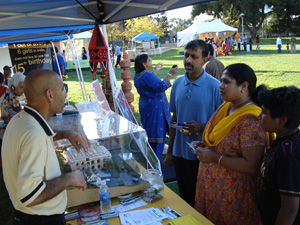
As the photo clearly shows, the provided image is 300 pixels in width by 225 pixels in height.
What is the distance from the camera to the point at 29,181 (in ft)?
3.97

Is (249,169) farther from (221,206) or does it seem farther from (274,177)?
(221,206)

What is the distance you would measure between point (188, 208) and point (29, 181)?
1101mm

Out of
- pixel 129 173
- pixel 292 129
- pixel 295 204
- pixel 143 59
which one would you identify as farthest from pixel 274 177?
pixel 143 59

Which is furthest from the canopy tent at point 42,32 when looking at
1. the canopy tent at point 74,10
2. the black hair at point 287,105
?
the black hair at point 287,105

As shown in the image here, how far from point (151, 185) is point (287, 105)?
3.65ft

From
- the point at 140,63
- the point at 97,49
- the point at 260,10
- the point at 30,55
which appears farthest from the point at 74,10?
the point at 260,10

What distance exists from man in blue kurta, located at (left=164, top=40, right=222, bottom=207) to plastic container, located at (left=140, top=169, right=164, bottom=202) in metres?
0.49

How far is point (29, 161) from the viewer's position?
1.22m

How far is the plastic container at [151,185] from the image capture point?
1987mm

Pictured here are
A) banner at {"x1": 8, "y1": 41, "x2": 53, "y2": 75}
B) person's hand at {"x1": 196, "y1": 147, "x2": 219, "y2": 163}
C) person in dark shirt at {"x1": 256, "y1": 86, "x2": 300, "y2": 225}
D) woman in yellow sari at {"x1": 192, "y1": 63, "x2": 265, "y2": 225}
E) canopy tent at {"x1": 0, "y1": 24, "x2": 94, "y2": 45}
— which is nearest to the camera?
person in dark shirt at {"x1": 256, "y1": 86, "x2": 300, "y2": 225}

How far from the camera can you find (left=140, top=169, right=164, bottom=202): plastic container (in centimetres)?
199

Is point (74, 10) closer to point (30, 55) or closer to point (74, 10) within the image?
point (74, 10)

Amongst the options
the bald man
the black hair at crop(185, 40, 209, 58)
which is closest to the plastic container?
the bald man

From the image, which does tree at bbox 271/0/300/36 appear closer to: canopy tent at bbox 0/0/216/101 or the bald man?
canopy tent at bbox 0/0/216/101
